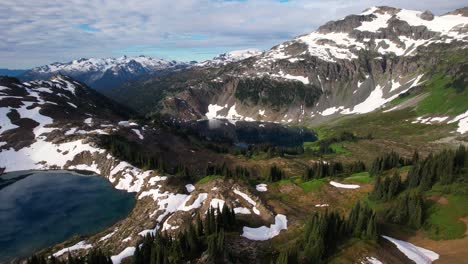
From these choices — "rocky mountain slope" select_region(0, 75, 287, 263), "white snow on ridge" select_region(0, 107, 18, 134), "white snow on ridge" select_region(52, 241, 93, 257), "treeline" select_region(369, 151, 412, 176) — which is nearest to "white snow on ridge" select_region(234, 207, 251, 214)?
"rocky mountain slope" select_region(0, 75, 287, 263)

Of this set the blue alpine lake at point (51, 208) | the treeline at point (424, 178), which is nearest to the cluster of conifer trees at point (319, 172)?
the treeline at point (424, 178)

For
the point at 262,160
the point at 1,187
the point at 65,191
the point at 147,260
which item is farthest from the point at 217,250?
the point at 262,160

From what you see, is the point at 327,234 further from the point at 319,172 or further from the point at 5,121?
the point at 5,121

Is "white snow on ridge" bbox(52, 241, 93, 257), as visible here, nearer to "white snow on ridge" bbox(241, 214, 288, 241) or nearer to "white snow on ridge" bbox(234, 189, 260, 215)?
"white snow on ridge" bbox(234, 189, 260, 215)

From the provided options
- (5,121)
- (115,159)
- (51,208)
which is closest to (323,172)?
(115,159)

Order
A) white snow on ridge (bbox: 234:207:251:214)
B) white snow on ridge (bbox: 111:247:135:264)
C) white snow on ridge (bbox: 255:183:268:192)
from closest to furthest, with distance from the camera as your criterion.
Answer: white snow on ridge (bbox: 111:247:135:264) < white snow on ridge (bbox: 234:207:251:214) < white snow on ridge (bbox: 255:183:268:192)

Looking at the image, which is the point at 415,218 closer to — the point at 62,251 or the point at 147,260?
the point at 147,260
